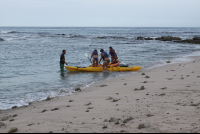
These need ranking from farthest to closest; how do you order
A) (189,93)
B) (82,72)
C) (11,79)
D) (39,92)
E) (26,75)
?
(82,72), (26,75), (11,79), (39,92), (189,93)

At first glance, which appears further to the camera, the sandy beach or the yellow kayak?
the yellow kayak

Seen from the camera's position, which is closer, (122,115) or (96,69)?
(122,115)

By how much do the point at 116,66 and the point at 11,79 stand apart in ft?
22.0

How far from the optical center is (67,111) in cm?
507

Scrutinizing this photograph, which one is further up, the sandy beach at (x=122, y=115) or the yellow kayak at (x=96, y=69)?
the sandy beach at (x=122, y=115)

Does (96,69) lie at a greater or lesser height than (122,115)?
lesser

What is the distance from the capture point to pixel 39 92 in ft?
26.7

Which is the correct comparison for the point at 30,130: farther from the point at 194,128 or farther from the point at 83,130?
the point at 194,128

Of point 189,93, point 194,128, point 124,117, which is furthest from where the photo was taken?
point 189,93

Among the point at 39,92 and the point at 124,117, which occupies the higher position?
the point at 124,117

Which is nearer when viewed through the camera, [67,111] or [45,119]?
[45,119]

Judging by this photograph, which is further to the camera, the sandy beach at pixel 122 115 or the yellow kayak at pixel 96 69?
the yellow kayak at pixel 96 69

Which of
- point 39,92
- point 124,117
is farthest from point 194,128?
point 39,92

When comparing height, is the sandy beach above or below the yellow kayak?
above
